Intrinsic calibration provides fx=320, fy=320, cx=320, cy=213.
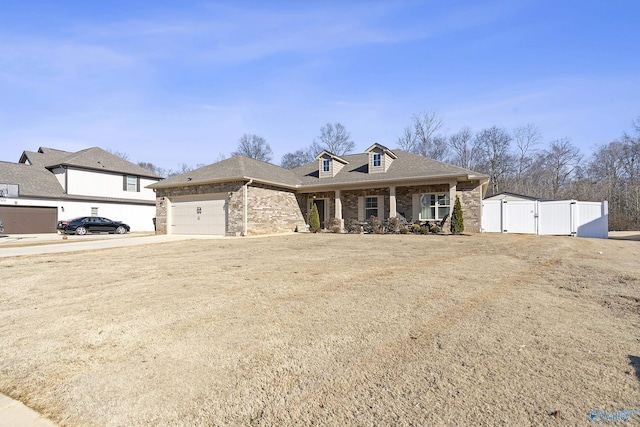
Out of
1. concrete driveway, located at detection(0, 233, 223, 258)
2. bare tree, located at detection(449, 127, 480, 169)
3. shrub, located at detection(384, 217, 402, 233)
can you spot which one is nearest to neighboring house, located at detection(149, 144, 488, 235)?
shrub, located at detection(384, 217, 402, 233)

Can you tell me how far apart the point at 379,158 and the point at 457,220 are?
586 cm

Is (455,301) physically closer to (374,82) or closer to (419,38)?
(419,38)

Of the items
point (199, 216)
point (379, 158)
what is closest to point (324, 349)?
point (379, 158)

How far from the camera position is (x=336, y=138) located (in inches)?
1631

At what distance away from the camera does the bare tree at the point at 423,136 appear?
120 feet

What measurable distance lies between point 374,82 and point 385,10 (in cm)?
587

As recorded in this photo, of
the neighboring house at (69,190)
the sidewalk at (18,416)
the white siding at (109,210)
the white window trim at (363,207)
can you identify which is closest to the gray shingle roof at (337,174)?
the white window trim at (363,207)

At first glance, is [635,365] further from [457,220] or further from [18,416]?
[457,220]

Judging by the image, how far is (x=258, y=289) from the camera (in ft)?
17.7

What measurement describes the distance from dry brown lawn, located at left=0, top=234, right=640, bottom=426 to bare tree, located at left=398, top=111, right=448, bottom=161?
32809 mm

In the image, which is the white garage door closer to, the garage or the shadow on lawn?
the garage

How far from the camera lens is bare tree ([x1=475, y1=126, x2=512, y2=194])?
3709cm

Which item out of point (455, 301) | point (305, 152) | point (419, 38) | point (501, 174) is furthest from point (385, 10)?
point (305, 152)

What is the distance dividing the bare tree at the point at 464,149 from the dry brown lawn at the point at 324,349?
116 feet
